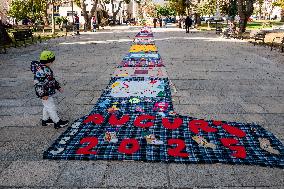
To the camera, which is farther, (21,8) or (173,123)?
(21,8)

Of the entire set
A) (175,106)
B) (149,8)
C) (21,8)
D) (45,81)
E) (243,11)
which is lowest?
(175,106)

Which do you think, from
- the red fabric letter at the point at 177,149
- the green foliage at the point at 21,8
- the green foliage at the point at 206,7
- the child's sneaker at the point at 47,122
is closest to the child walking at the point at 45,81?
the child's sneaker at the point at 47,122

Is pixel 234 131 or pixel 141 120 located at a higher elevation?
pixel 141 120

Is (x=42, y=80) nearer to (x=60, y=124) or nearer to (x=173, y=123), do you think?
(x=60, y=124)

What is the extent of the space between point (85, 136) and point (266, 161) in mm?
3237

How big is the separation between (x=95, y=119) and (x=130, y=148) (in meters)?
1.72

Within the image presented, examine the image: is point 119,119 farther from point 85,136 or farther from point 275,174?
point 275,174

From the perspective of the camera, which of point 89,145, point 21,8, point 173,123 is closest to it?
point 89,145

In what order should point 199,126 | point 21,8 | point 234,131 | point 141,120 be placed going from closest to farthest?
1. point 234,131
2. point 199,126
3. point 141,120
4. point 21,8

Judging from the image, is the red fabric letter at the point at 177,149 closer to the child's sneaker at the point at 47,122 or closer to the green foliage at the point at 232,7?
the child's sneaker at the point at 47,122

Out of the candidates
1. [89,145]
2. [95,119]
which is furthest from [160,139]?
[95,119]

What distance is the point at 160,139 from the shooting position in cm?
577

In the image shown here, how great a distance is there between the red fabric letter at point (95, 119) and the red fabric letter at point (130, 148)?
120 cm

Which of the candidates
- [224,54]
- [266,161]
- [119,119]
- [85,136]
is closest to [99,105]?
[119,119]
